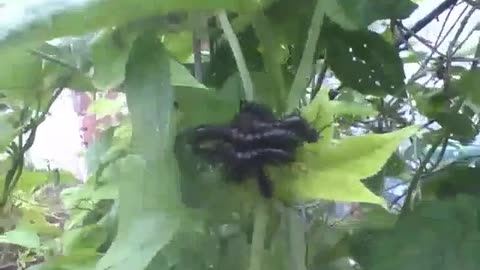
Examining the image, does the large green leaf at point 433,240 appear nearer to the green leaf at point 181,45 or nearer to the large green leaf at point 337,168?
the large green leaf at point 337,168

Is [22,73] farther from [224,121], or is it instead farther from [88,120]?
[88,120]

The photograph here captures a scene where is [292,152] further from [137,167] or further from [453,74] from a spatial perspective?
[453,74]

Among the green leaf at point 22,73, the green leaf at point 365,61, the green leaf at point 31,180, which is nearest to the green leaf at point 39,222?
the green leaf at point 31,180

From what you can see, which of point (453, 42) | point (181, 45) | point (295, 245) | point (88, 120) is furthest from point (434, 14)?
point (88, 120)

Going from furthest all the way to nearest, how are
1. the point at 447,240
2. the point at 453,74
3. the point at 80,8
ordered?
the point at 453,74 < the point at 447,240 < the point at 80,8

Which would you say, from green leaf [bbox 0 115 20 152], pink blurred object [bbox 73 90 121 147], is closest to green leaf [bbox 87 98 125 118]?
pink blurred object [bbox 73 90 121 147]

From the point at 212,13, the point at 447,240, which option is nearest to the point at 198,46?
the point at 212,13
